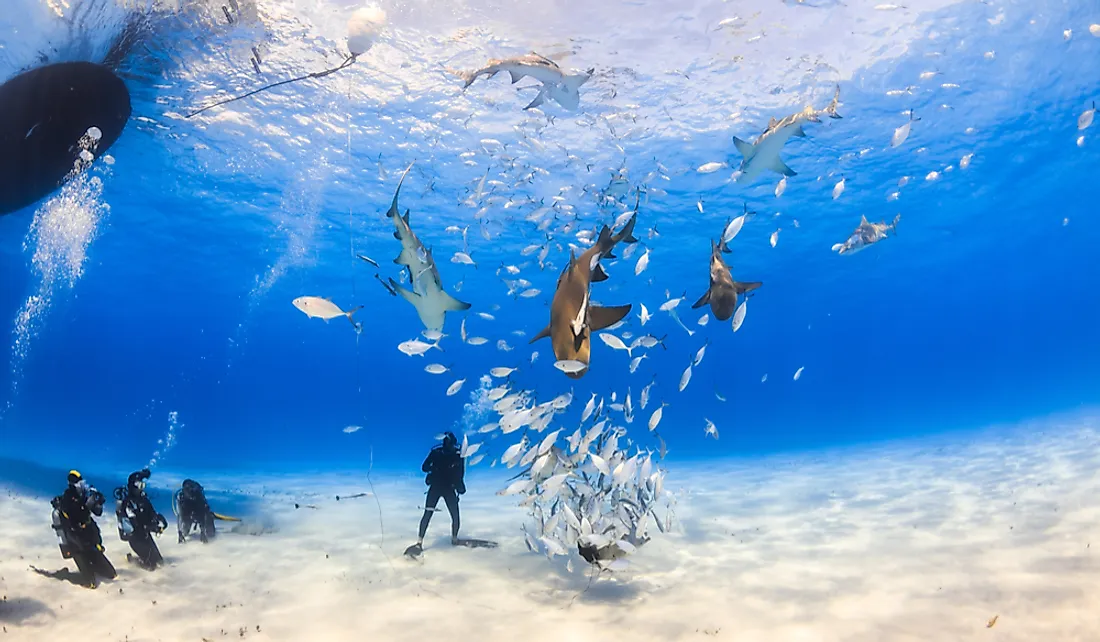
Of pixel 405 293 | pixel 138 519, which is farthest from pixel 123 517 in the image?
pixel 405 293

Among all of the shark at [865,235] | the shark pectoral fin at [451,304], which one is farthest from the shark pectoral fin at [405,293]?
the shark at [865,235]

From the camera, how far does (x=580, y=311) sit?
299cm

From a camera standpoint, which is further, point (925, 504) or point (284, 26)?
point (284, 26)

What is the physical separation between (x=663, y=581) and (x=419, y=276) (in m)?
5.08

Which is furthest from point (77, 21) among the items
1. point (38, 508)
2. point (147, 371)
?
point (147, 371)

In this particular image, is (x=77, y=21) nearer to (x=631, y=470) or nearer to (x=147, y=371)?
(x=631, y=470)

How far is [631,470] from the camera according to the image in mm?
6523

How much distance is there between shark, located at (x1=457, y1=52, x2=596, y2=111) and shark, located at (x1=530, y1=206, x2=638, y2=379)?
4.24 metres

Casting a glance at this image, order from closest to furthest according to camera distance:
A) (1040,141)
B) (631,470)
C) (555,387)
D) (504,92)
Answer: (631,470) → (504,92) → (1040,141) → (555,387)

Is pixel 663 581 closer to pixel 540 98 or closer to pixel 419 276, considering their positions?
pixel 419 276

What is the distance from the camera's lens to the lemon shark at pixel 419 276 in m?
5.09

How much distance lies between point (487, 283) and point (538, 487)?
38.5m

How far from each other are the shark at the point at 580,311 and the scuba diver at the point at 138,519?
7.66 meters

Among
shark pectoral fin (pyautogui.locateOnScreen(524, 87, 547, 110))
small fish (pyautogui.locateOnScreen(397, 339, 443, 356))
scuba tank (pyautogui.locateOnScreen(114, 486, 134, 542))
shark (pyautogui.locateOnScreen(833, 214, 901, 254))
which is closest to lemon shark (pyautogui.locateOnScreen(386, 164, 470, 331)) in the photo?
small fish (pyautogui.locateOnScreen(397, 339, 443, 356))
